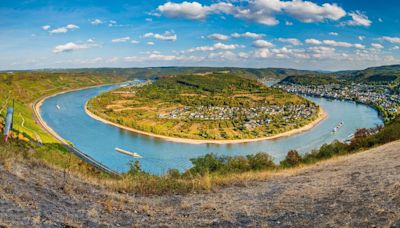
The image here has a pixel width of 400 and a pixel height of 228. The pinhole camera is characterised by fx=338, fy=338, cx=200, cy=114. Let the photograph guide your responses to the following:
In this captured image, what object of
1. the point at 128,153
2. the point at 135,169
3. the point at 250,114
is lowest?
the point at 128,153

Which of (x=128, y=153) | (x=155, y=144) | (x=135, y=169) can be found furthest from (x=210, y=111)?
(x=135, y=169)

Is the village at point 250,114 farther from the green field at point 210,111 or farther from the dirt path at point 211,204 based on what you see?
the dirt path at point 211,204

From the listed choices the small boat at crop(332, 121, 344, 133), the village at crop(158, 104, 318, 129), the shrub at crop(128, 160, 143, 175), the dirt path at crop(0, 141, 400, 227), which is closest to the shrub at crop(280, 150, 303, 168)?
the shrub at crop(128, 160, 143, 175)

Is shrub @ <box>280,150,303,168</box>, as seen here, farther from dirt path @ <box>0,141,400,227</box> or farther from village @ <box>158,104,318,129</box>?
village @ <box>158,104,318,129</box>

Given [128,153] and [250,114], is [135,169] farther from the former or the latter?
[250,114]

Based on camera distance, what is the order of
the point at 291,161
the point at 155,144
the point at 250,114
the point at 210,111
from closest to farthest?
the point at 291,161 → the point at 155,144 → the point at 250,114 → the point at 210,111

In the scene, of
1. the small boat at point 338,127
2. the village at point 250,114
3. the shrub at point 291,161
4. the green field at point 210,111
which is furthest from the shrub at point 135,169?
the small boat at point 338,127

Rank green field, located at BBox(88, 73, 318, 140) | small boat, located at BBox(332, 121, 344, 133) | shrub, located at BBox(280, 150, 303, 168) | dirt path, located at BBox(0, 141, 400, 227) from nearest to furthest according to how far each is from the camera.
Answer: dirt path, located at BBox(0, 141, 400, 227) < shrub, located at BBox(280, 150, 303, 168) < small boat, located at BBox(332, 121, 344, 133) < green field, located at BBox(88, 73, 318, 140)
